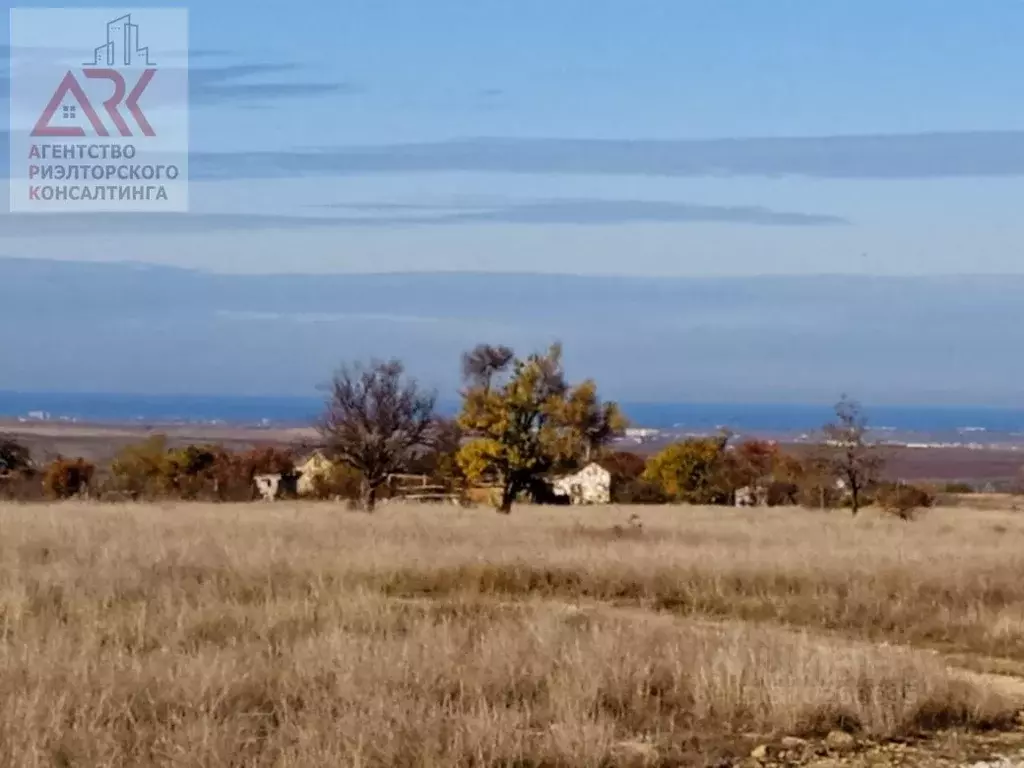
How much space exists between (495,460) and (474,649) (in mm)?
29556

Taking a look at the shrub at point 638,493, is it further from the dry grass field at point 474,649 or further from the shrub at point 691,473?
the dry grass field at point 474,649

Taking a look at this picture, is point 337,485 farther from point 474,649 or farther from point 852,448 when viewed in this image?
point 474,649

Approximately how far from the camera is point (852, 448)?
1531 inches

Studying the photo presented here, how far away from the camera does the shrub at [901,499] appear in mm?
38406

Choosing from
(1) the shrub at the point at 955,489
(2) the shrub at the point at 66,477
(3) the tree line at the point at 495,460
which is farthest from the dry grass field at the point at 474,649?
(1) the shrub at the point at 955,489

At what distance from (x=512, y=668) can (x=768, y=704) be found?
181cm

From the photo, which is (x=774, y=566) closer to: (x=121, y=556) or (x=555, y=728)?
(x=121, y=556)

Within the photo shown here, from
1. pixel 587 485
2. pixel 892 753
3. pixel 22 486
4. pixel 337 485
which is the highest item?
pixel 22 486

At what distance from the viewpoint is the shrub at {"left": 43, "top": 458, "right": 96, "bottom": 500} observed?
46469mm

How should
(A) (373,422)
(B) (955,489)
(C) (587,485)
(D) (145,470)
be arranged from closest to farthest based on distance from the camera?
(A) (373,422)
(D) (145,470)
(C) (587,485)
(B) (955,489)

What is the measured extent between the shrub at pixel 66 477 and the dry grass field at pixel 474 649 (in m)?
27.2

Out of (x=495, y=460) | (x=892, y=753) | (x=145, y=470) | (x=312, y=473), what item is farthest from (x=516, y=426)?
(x=892, y=753)

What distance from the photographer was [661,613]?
1479 centimetres

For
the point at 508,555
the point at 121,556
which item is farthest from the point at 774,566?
the point at 121,556
